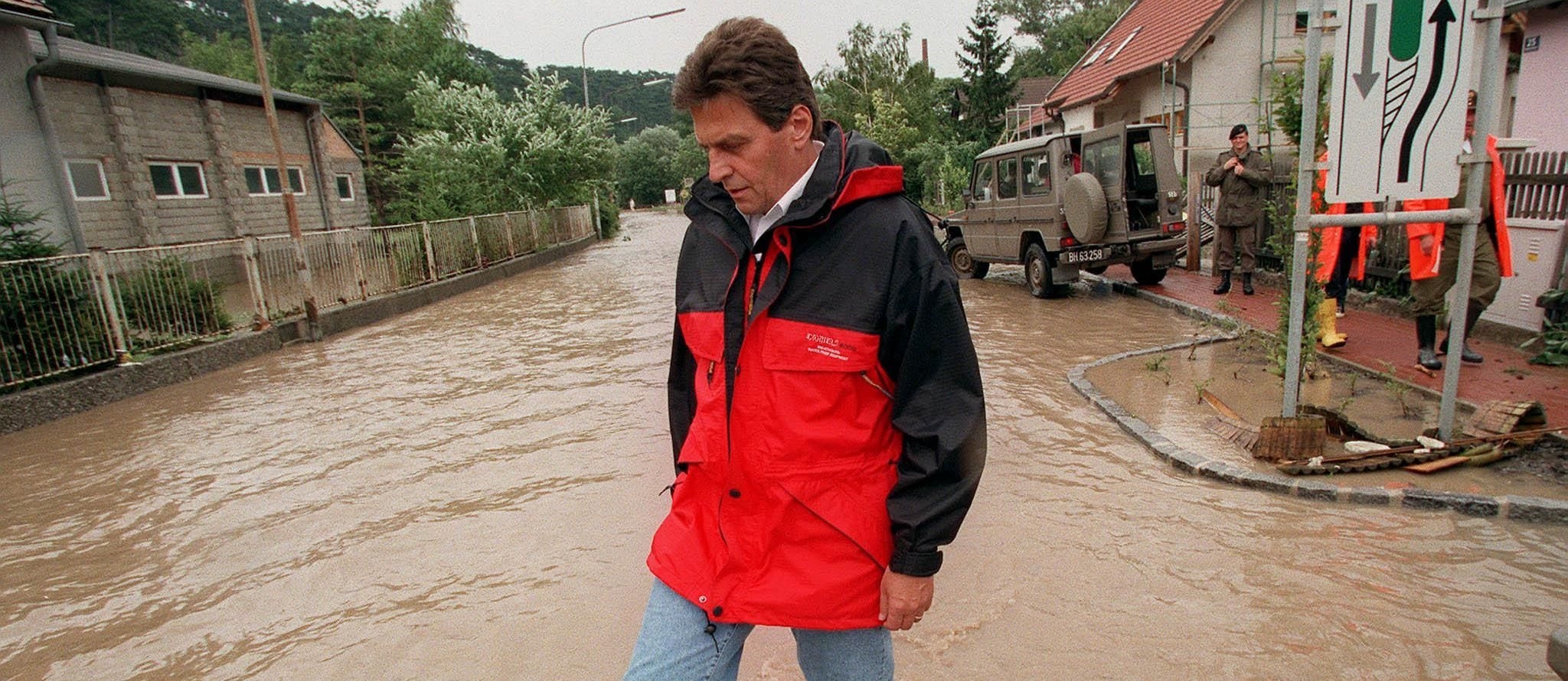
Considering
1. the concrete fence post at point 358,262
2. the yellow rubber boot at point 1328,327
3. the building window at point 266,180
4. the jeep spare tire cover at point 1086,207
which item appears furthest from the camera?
the building window at point 266,180

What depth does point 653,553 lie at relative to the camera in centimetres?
174

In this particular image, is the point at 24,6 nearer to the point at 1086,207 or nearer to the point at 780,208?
the point at 1086,207

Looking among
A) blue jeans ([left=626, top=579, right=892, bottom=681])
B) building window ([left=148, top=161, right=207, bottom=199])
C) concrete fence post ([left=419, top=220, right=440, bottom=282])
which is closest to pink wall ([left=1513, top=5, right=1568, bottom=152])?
blue jeans ([left=626, top=579, right=892, bottom=681])

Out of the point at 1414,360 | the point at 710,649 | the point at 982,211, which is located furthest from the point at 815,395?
the point at 982,211

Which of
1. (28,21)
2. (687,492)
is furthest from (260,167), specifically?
(687,492)

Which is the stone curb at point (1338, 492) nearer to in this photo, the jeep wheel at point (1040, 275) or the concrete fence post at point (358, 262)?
the jeep wheel at point (1040, 275)

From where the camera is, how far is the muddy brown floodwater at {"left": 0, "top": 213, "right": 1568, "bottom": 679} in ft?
9.41

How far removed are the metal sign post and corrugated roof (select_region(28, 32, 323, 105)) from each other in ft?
60.6

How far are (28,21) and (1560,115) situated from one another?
19.1 m

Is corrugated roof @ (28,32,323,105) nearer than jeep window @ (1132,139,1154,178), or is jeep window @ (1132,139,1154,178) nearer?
jeep window @ (1132,139,1154,178)

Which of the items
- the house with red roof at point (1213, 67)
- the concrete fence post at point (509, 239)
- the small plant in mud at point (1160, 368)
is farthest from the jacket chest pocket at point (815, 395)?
the concrete fence post at point (509, 239)

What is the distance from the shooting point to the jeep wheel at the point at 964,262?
13203 millimetres

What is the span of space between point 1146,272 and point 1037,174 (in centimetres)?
202

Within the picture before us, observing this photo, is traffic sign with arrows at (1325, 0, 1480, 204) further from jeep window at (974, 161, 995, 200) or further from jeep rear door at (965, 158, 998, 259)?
jeep window at (974, 161, 995, 200)
